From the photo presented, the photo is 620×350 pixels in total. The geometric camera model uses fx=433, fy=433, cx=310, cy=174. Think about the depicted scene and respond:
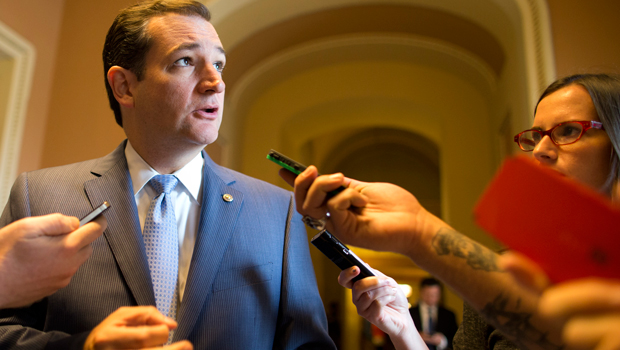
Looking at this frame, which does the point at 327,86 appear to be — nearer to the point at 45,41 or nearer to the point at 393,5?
the point at 393,5

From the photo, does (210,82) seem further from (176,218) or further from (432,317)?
(432,317)

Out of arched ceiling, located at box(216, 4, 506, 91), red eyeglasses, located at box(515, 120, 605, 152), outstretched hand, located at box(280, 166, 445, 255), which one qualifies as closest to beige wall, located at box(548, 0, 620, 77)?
arched ceiling, located at box(216, 4, 506, 91)

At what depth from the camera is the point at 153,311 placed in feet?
2.91

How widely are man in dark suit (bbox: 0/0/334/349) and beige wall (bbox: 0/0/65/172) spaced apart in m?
2.01

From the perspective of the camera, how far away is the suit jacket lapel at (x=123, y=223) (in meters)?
1.19

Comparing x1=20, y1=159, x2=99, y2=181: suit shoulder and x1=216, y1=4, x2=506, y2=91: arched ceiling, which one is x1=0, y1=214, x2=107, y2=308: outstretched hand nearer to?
x1=20, y1=159, x2=99, y2=181: suit shoulder

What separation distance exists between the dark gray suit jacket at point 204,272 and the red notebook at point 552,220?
2.88ft

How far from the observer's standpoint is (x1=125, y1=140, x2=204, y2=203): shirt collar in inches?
56.1

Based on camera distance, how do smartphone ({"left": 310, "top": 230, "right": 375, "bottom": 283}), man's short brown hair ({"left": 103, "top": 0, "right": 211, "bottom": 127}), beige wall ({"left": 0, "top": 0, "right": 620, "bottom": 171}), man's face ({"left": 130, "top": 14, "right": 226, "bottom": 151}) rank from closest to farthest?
smartphone ({"left": 310, "top": 230, "right": 375, "bottom": 283}) < man's face ({"left": 130, "top": 14, "right": 226, "bottom": 151}) < man's short brown hair ({"left": 103, "top": 0, "right": 211, "bottom": 127}) < beige wall ({"left": 0, "top": 0, "right": 620, "bottom": 171})

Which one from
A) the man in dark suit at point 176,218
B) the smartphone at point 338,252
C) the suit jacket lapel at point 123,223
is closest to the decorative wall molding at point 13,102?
the man in dark suit at point 176,218

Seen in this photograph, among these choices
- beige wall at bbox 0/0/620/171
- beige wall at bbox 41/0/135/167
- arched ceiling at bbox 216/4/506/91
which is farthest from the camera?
arched ceiling at bbox 216/4/506/91

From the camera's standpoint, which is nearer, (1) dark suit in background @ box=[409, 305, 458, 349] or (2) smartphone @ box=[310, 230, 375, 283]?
(2) smartphone @ box=[310, 230, 375, 283]

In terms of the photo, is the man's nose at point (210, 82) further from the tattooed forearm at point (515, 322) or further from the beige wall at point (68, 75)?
the beige wall at point (68, 75)

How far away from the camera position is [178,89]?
1.46 metres
